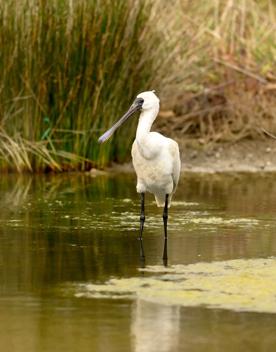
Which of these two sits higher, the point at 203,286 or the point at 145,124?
the point at 145,124

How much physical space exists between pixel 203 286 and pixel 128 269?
808mm

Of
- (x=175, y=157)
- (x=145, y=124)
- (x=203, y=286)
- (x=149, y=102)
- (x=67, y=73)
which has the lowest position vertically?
(x=203, y=286)

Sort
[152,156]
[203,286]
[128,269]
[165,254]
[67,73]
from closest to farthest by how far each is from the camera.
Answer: [203,286]
[128,269]
[165,254]
[152,156]
[67,73]

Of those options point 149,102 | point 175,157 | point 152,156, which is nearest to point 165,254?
point 152,156

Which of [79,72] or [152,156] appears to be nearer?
[152,156]

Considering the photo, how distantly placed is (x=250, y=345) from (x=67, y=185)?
7134 millimetres

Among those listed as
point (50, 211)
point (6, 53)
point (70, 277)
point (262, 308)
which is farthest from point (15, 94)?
point (262, 308)

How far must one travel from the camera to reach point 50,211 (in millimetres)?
11055

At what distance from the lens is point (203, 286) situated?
7598 millimetres

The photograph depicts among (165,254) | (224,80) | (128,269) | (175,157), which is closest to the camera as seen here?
(128,269)

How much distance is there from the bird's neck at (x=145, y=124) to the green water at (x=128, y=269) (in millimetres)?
810

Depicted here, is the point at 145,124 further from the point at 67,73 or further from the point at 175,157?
the point at 67,73

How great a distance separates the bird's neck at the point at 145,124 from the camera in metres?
9.63

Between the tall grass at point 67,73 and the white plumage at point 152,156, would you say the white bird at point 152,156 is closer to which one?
the white plumage at point 152,156
